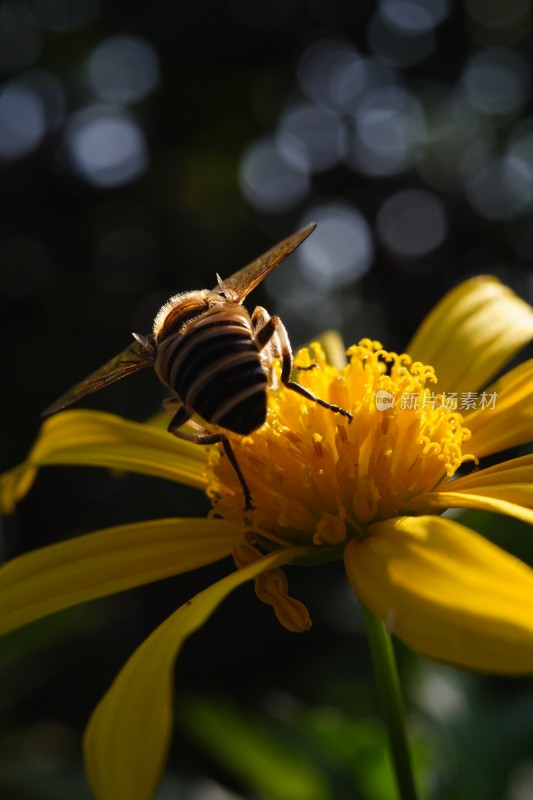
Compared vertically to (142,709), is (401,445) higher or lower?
lower

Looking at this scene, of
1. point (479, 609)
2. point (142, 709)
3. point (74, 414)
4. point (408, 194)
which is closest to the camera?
point (479, 609)

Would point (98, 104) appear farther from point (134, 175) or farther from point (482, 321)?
point (482, 321)

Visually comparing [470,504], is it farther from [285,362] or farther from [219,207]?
[219,207]

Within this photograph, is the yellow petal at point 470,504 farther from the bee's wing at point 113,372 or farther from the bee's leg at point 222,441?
the bee's wing at point 113,372

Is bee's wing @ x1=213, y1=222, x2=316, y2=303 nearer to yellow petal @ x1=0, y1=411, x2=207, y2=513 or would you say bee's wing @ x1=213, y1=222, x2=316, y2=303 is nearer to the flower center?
the flower center

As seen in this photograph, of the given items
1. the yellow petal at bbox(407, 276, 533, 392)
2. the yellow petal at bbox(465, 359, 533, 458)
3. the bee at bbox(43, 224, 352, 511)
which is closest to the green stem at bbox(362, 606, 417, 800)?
the bee at bbox(43, 224, 352, 511)

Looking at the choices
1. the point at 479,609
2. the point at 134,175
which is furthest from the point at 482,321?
the point at 134,175

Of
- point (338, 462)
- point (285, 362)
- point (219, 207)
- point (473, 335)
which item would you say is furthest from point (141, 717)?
point (219, 207)
